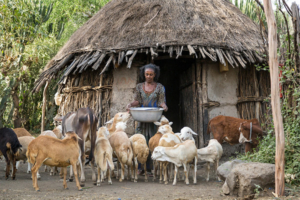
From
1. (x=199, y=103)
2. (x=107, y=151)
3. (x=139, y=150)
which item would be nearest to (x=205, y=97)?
(x=199, y=103)

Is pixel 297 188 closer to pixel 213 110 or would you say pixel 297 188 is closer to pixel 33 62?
pixel 213 110

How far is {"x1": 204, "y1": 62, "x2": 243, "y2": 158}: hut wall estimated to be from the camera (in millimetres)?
8352

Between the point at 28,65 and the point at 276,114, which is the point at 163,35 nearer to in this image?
the point at 276,114

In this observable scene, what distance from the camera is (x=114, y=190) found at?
5273 millimetres

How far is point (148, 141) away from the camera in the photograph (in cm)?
711

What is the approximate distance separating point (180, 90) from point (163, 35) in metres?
2.47

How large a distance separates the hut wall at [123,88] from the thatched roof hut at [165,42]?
0.18 feet

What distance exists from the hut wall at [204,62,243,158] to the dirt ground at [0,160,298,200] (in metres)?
2.26

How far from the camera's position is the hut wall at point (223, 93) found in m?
8.35

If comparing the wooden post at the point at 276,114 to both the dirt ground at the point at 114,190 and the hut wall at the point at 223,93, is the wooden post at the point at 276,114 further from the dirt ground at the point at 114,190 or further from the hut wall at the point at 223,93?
the hut wall at the point at 223,93

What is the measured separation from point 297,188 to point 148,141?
330 cm

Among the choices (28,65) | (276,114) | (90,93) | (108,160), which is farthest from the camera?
(28,65)

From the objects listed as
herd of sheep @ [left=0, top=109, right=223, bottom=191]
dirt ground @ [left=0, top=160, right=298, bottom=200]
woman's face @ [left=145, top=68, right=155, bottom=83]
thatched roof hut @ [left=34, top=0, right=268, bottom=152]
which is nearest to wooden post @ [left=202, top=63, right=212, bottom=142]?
thatched roof hut @ [left=34, top=0, right=268, bottom=152]

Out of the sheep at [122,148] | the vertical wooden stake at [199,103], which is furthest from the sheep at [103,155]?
the vertical wooden stake at [199,103]
